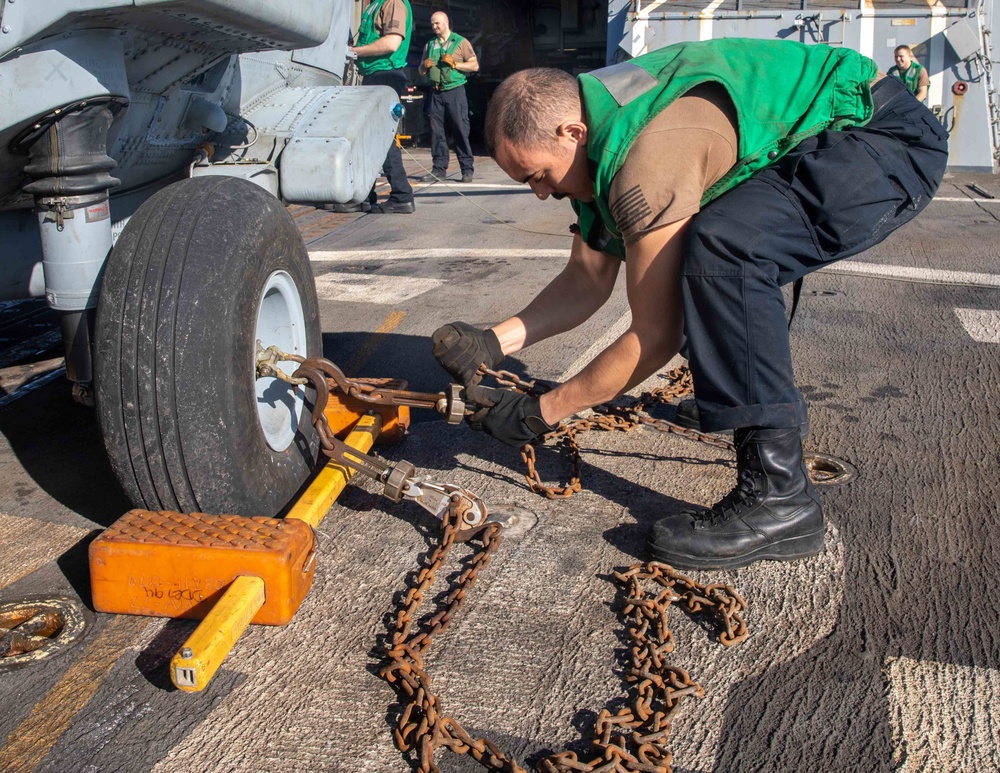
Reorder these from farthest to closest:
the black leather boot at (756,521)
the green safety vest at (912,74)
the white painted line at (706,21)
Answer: the white painted line at (706,21)
the green safety vest at (912,74)
the black leather boot at (756,521)

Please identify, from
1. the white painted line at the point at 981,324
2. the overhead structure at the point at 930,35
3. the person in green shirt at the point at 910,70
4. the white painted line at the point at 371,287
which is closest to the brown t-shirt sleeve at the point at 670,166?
the white painted line at the point at 981,324

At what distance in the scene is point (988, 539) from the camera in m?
2.65

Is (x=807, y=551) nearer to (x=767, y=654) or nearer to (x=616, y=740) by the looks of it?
(x=767, y=654)

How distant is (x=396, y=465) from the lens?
2.71 m

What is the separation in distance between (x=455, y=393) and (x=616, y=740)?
46.4 inches

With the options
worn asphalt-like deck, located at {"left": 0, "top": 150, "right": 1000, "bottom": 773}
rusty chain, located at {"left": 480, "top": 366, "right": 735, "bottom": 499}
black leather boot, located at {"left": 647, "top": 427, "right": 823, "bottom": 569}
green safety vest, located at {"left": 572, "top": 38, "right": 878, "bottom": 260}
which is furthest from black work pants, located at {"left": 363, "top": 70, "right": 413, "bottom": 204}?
black leather boot, located at {"left": 647, "top": 427, "right": 823, "bottom": 569}

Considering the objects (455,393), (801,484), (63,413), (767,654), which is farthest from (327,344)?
(767,654)

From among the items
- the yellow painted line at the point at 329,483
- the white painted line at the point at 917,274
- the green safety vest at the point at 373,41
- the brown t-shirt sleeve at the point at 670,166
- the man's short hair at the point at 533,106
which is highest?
the man's short hair at the point at 533,106

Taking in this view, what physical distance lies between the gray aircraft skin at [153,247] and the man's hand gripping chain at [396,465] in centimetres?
17

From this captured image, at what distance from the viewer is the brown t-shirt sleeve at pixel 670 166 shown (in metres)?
2.35

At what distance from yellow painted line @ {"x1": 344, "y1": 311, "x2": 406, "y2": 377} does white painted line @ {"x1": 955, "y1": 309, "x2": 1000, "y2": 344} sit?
287 cm

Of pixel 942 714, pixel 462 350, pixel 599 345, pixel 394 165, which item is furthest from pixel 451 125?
pixel 942 714

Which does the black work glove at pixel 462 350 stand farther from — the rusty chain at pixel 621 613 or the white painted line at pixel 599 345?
the white painted line at pixel 599 345

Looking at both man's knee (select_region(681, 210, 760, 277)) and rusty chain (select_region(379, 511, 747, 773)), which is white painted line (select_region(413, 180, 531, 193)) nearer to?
man's knee (select_region(681, 210, 760, 277))
